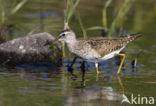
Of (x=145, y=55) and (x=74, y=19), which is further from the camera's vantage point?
(x=74, y=19)

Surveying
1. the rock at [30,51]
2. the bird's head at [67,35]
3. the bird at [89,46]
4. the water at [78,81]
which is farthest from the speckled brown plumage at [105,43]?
the rock at [30,51]

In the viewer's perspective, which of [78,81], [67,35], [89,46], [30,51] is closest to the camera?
[78,81]

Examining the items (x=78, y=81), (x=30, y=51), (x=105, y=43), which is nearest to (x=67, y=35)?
(x=105, y=43)

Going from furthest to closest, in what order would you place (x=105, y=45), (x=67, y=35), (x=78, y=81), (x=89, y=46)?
1. (x=105, y=45)
2. (x=67, y=35)
3. (x=89, y=46)
4. (x=78, y=81)

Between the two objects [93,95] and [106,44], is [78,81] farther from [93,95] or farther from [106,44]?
[106,44]

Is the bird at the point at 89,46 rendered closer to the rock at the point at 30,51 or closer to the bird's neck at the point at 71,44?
the bird's neck at the point at 71,44

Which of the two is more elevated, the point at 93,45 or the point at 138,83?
the point at 93,45

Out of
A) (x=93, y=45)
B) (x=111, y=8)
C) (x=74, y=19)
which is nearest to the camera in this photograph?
(x=93, y=45)

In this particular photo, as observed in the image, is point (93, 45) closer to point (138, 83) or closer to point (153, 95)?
point (138, 83)

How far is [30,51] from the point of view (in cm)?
1409

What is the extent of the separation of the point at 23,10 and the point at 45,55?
825cm

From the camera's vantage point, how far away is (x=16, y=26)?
1888 centimetres

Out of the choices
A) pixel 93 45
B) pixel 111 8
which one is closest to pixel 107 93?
pixel 93 45

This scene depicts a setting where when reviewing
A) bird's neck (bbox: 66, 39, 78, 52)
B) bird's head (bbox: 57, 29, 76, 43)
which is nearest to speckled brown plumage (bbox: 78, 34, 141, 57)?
bird's neck (bbox: 66, 39, 78, 52)
